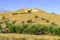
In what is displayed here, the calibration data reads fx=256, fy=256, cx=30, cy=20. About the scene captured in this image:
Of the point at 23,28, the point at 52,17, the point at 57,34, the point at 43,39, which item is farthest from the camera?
the point at 52,17

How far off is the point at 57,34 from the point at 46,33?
5.98ft

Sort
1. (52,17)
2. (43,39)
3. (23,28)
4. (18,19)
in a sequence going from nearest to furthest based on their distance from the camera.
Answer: (43,39), (23,28), (18,19), (52,17)

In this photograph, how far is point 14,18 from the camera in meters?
64.3

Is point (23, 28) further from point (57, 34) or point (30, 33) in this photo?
point (57, 34)

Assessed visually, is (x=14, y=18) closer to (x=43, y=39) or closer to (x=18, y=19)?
(x=18, y=19)

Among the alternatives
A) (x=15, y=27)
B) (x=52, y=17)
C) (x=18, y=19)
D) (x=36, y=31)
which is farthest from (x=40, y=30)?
(x=52, y=17)

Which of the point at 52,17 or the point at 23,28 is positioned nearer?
the point at 23,28

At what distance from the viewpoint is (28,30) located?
135 ft

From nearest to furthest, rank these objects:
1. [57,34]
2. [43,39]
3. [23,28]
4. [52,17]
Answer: [43,39], [57,34], [23,28], [52,17]

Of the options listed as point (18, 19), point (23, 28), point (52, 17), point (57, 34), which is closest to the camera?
point (57, 34)

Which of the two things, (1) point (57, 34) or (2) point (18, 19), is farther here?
(2) point (18, 19)

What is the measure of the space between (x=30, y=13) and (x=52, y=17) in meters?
6.85

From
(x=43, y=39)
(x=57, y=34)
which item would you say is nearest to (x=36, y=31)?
(x=57, y=34)

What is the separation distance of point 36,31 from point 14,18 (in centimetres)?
2432
